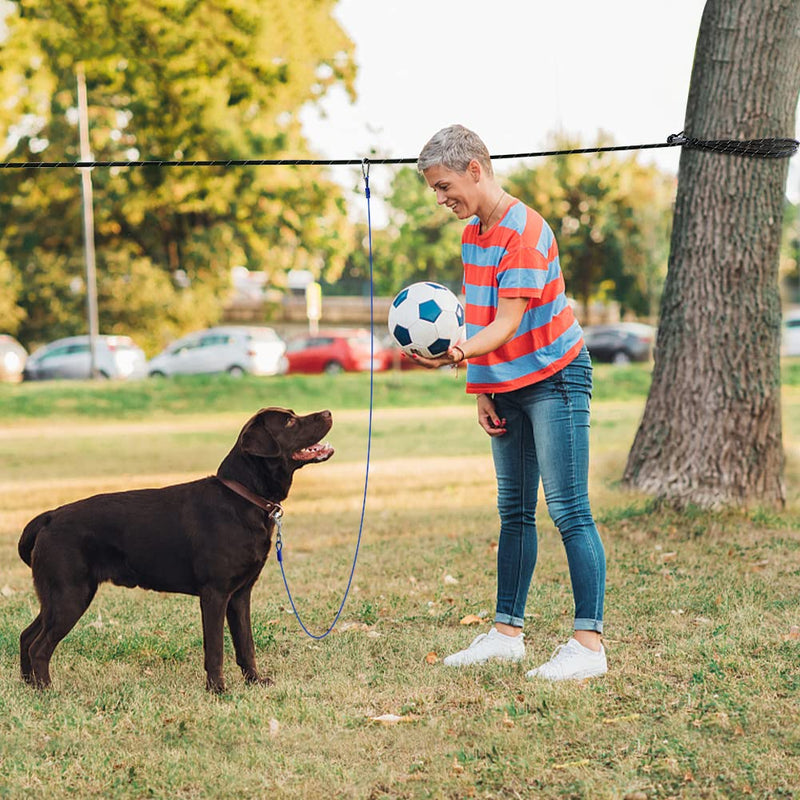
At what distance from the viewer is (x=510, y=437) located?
461cm

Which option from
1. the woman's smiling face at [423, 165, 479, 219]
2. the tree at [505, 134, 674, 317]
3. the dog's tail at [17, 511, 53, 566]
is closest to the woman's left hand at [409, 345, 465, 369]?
the woman's smiling face at [423, 165, 479, 219]

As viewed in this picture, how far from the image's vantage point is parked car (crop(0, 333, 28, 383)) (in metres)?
31.3

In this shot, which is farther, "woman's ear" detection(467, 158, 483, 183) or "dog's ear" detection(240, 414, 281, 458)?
"dog's ear" detection(240, 414, 281, 458)

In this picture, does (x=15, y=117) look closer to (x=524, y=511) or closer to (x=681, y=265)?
(x=681, y=265)

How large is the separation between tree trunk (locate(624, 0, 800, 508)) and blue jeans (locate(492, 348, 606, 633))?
3.36 metres

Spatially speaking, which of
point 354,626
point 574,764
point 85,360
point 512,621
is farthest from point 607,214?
point 574,764

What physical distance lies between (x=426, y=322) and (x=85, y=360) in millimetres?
27397

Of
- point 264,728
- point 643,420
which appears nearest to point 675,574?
point 643,420

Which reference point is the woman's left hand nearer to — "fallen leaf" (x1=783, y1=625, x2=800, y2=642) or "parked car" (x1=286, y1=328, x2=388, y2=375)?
"fallen leaf" (x1=783, y1=625, x2=800, y2=642)

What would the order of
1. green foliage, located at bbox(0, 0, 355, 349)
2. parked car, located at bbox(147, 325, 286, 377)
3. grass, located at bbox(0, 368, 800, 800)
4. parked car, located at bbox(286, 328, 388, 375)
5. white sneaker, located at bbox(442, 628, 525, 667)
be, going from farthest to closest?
parked car, located at bbox(286, 328, 388, 375) → parked car, located at bbox(147, 325, 286, 377) → green foliage, located at bbox(0, 0, 355, 349) → white sneaker, located at bbox(442, 628, 525, 667) → grass, located at bbox(0, 368, 800, 800)

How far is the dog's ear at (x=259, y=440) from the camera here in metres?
4.50

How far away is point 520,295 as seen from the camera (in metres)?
4.16

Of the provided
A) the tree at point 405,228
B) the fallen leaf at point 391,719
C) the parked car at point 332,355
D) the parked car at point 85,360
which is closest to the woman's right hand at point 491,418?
the fallen leaf at point 391,719

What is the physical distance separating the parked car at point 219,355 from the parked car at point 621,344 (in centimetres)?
1013
